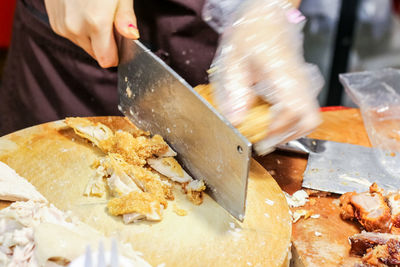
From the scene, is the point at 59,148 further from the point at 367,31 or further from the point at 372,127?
the point at 367,31

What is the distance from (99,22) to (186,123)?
48 cm

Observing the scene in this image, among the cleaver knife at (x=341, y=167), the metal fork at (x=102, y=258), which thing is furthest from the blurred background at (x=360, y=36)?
the metal fork at (x=102, y=258)

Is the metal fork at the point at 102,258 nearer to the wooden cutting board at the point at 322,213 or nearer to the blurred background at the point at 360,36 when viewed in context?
the wooden cutting board at the point at 322,213

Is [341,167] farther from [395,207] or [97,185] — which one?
[97,185]

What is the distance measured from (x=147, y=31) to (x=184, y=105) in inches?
28.9

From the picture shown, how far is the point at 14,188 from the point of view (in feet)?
4.38

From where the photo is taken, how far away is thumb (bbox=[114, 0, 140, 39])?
61.6 inches

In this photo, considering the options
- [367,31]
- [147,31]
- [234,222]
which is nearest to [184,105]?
[234,222]

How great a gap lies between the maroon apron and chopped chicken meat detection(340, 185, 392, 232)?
0.86 m

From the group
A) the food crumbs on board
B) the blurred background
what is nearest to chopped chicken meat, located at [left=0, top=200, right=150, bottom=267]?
the food crumbs on board

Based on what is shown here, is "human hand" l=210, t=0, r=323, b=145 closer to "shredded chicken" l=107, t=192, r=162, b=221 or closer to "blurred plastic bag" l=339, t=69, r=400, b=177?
"shredded chicken" l=107, t=192, r=162, b=221

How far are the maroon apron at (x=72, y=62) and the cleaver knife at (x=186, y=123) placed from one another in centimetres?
37

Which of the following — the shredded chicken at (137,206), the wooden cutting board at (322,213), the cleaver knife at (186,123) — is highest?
the cleaver knife at (186,123)

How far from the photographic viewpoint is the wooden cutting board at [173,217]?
1.25m
